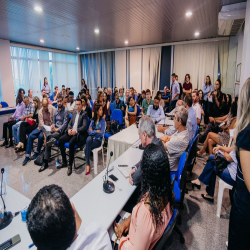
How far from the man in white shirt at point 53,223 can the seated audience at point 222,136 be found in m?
3.20

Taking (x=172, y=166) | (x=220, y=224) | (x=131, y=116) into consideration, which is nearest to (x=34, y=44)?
(x=131, y=116)

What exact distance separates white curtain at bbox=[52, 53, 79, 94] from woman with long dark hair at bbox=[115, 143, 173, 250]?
33.7 feet

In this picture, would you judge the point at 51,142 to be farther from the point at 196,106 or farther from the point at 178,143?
the point at 196,106

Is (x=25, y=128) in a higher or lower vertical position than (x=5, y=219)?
higher

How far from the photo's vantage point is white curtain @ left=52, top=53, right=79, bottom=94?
10219 mm

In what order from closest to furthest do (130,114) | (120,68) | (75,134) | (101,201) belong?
(101,201), (75,134), (130,114), (120,68)

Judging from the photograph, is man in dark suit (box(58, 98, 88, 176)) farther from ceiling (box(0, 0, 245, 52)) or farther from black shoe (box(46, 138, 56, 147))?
ceiling (box(0, 0, 245, 52))

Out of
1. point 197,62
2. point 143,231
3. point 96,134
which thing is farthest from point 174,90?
point 143,231

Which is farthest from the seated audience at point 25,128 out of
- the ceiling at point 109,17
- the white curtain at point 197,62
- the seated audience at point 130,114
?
the white curtain at point 197,62

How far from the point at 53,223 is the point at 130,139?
102 inches

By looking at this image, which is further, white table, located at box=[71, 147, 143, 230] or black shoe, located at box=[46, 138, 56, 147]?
black shoe, located at box=[46, 138, 56, 147]

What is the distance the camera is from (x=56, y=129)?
3945 mm

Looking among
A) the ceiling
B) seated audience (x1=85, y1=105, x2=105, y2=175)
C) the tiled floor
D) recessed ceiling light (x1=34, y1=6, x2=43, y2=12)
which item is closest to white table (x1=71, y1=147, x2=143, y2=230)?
the tiled floor

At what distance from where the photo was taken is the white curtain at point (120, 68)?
9.95 m
